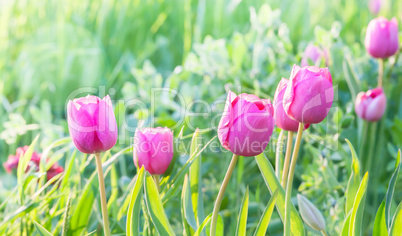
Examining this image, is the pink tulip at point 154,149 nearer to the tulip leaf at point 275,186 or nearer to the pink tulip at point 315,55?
the tulip leaf at point 275,186

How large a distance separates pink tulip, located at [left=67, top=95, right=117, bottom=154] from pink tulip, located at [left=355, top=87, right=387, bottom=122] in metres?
0.67

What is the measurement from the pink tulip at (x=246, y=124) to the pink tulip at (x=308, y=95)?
0.04 meters

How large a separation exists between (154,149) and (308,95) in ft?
0.86

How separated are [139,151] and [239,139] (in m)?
0.20

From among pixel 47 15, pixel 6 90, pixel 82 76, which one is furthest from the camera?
pixel 47 15

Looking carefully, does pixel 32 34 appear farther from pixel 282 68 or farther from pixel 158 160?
pixel 158 160

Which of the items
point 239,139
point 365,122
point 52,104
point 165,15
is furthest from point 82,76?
point 239,139

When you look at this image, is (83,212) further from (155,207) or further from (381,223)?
(381,223)

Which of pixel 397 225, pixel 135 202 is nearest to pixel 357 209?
pixel 397 225

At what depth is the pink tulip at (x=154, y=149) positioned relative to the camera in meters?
0.75

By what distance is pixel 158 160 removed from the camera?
76 centimetres

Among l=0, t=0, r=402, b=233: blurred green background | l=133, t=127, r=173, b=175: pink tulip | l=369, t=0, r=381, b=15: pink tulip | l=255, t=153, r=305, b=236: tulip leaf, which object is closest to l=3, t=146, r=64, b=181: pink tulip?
l=0, t=0, r=402, b=233: blurred green background

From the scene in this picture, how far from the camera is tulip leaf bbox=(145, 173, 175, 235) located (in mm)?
663

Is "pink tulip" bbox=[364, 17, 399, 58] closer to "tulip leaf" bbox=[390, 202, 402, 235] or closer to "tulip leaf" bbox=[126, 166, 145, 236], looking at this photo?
"tulip leaf" bbox=[390, 202, 402, 235]
